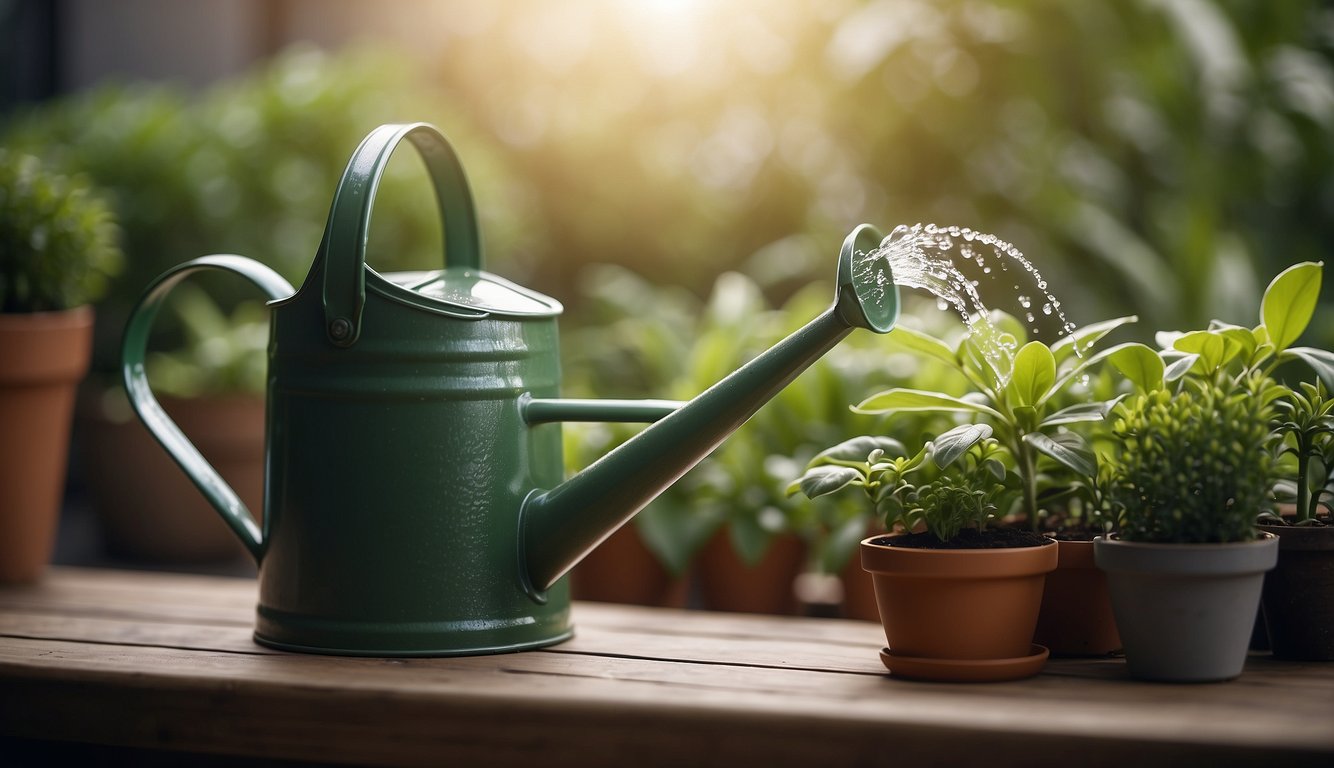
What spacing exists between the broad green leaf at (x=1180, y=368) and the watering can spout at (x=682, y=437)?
236 millimetres

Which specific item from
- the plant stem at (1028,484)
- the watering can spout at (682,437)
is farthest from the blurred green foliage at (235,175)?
the plant stem at (1028,484)

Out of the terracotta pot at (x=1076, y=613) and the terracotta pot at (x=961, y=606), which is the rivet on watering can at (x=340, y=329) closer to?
the terracotta pot at (x=961, y=606)

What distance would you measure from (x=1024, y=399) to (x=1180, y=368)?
0.42 ft

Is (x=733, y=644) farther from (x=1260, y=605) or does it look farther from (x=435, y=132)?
(x=435, y=132)

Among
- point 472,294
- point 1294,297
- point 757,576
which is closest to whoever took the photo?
point 1294,297

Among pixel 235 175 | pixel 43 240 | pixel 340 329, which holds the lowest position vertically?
pixel 340 329

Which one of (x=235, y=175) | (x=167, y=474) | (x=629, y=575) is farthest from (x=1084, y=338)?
(x=235, y=175)

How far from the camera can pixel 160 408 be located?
3.87ft

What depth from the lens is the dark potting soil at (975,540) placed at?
0.96m

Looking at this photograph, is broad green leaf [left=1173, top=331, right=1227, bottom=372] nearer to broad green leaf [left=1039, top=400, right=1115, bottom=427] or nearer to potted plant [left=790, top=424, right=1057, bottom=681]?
broad green leaf [left=1039, top=400, right=1115, bottom=427]

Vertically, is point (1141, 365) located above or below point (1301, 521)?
above

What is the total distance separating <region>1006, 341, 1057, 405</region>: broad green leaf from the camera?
0.99 meters

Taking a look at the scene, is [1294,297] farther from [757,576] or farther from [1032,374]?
[757,576]

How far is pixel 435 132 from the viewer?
46.3 inches
